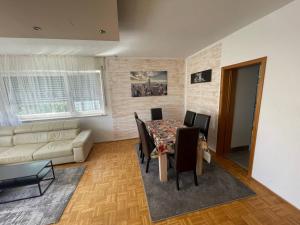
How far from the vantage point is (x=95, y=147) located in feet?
12.2

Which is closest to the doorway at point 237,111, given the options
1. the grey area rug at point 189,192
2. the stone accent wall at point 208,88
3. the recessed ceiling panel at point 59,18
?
the stone accent wall at point 208,88

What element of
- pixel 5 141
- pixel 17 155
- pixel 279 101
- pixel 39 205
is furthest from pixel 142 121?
pixel 5 141

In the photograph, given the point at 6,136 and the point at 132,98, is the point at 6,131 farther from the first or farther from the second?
the point at 132,98

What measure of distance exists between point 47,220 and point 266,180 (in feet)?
9.85

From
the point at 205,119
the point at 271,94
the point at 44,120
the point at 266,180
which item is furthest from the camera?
the point at 44,120

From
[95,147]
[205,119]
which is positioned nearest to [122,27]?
[205,119]

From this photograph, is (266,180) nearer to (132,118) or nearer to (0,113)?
(132,118)

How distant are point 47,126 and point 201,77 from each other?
13.3 ft

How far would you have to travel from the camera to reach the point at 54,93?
3.49m

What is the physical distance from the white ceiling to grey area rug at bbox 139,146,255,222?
7.81 feet

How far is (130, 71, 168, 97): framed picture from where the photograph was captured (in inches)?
157

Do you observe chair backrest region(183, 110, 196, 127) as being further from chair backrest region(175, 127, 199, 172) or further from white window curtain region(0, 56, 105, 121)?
white window curtain region(0, 56, 105, 121)

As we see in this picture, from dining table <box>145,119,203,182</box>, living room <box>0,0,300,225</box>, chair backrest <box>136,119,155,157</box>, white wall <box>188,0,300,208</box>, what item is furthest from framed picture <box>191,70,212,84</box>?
chair backrest <box>136,119,155,157</box>

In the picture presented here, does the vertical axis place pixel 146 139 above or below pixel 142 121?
below
